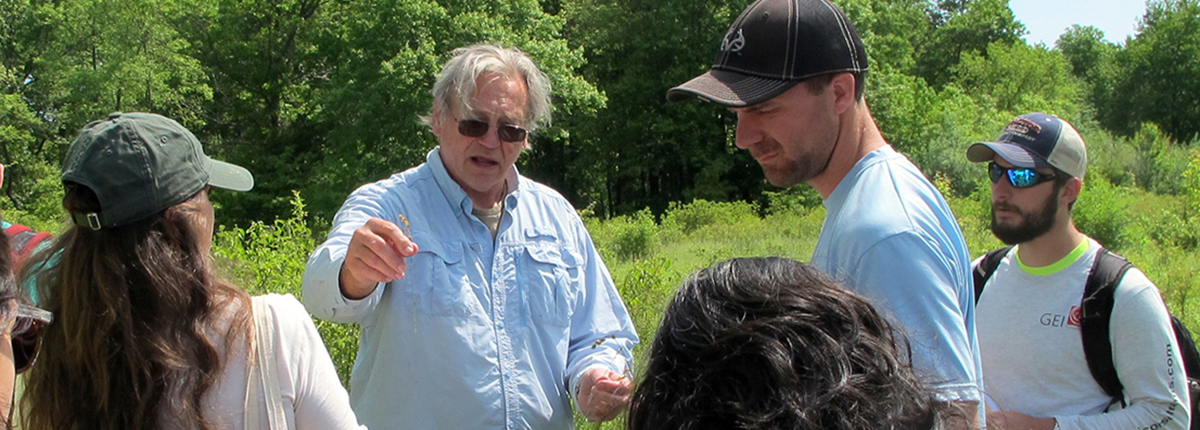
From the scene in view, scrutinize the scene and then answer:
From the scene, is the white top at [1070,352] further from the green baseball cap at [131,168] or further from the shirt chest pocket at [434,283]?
the green baseball cap at [131,168]

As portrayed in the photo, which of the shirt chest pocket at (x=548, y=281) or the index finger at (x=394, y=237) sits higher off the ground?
the index finger at (x=394, y=237)

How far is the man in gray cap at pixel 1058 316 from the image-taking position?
2492 mm

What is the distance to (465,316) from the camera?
253 centimetres

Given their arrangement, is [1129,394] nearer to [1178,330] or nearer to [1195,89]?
[1178,330]

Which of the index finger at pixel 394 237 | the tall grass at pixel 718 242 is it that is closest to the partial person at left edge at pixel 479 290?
the index finger at pixel 394 237

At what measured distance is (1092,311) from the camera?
2607mm

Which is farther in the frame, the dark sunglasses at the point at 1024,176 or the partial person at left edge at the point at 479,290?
the dark sunglasses at the point at 1024,176

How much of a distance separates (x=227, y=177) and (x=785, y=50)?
129 cm

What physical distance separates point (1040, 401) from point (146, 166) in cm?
256

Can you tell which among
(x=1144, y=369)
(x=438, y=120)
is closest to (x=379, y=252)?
(x=438, y=120)

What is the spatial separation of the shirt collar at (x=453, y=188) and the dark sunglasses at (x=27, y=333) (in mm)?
1223

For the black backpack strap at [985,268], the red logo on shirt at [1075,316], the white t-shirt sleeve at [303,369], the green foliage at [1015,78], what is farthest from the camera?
the green foliage at [1015,78]

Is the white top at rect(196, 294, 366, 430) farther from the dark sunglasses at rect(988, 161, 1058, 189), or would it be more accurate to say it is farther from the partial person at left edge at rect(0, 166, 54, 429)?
the dark sunglasses at rect(988, 161, 1058, 189)

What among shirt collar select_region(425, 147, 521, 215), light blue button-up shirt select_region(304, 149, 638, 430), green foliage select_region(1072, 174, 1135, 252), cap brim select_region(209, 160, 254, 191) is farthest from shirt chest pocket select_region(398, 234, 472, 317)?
green foliage select_region(1072, 174, 1135, 252)
